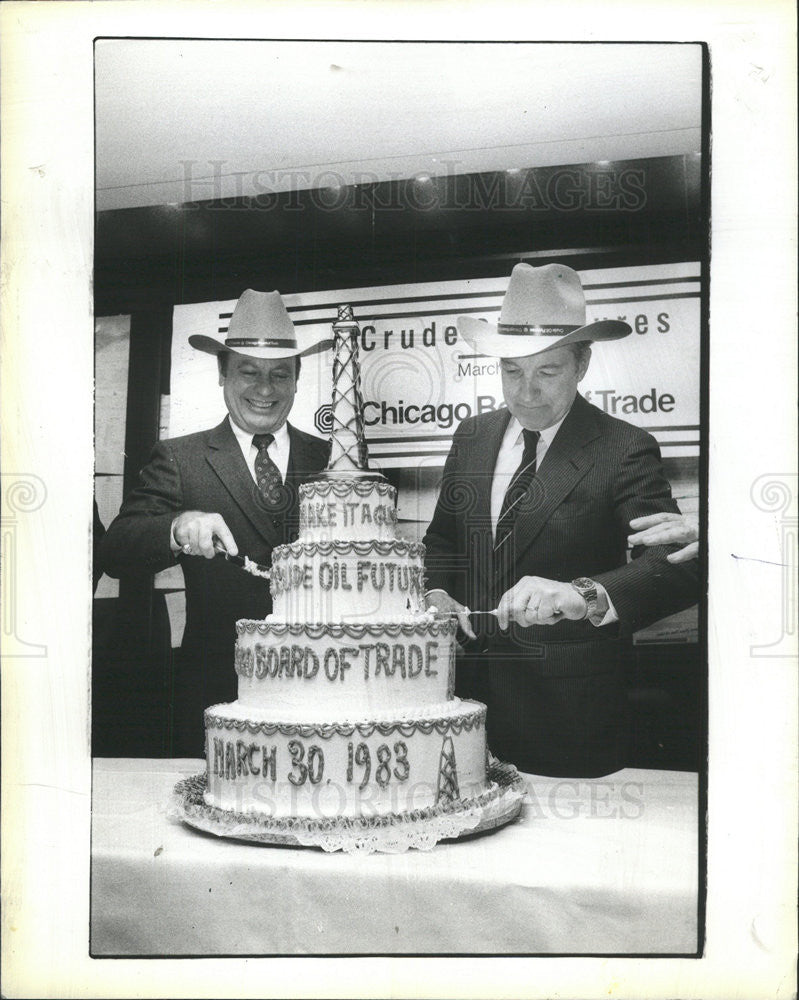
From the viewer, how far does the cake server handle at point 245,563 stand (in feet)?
12.1

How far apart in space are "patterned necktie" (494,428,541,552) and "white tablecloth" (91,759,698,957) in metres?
0.93

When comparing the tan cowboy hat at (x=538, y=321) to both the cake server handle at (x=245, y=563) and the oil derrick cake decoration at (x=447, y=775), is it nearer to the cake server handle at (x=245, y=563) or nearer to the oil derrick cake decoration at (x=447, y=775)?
the cake server handle at (x=245, y=563)

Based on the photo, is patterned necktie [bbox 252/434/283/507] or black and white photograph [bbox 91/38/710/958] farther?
patterned necktie [bbox 252/434/283/507]

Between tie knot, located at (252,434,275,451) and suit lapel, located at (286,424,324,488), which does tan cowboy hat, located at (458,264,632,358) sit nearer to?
suit lapel, located at (286,424,324,488)

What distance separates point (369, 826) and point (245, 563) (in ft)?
3.40

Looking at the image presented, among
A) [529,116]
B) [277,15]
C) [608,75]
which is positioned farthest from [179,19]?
[608,75]

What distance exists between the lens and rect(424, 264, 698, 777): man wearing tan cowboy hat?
12.0 feet

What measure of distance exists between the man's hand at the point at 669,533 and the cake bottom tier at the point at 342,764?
914 mm

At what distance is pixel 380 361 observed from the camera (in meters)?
3.67

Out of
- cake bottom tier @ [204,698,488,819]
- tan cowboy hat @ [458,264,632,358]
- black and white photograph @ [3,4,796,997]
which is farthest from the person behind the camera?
tan cowboy hat @ [458,264,632,358]

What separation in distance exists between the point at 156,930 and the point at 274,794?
2.16 feet

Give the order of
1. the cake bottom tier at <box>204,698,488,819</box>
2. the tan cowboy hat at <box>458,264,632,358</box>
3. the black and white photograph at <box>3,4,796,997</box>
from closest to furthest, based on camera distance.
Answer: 1. the cake bottom tier at <box>204,698,488,819</box>
2. the black and white photograph at <box>3,4,796,997</box>
3. the tan cowboy hat at <box>458,264,632,358</box>

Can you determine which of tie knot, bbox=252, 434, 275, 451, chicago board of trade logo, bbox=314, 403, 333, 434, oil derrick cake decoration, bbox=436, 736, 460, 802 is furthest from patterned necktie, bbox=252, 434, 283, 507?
oil derrick cake decoration, bbox=436, 736, 460, 802

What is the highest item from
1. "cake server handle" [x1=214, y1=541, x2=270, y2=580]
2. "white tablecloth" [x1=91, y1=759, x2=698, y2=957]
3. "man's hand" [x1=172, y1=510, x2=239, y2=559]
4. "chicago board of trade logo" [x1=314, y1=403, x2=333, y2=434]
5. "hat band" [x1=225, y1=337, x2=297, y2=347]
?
"hat band" [x1=225, y1=337, x2=297, y2=347]
